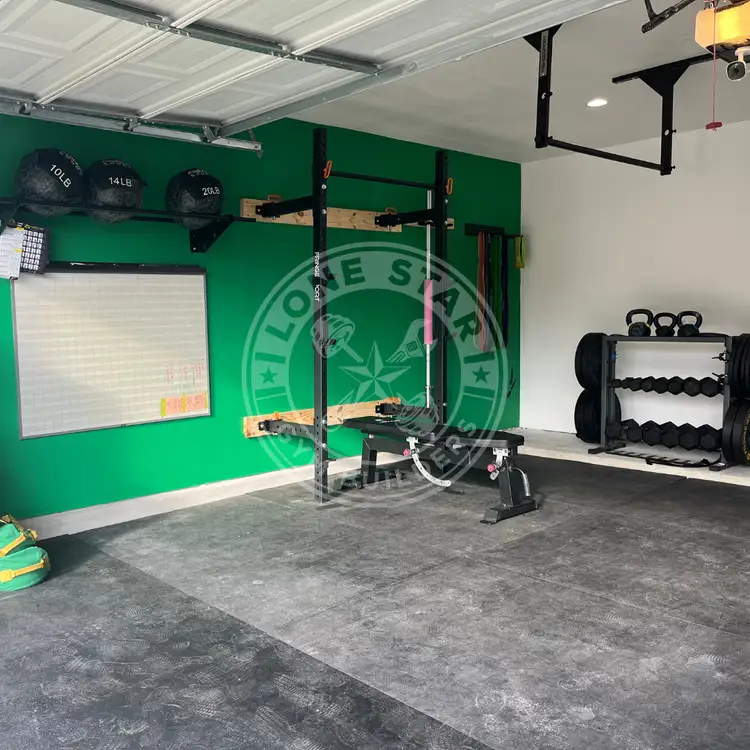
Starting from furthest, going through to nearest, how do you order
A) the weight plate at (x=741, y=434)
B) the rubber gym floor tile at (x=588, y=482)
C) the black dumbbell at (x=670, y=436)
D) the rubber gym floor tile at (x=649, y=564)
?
the black dumbbell at (x=670, y=436) → the weight plate at (x=741, y=434) → the rubber gym floor tile at (x=588, y=482) → the rubber gym floor tile at (x=649, y=564)

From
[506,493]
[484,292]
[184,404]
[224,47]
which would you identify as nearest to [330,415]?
[184,404]

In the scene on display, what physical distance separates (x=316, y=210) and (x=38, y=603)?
278 cm

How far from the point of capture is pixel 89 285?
4312 mm

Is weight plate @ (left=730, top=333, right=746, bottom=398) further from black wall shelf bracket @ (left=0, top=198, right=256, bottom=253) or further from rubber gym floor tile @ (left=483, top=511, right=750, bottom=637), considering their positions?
black wall shelf bracket @ (left=0, top=198, right=256, bottom=253)

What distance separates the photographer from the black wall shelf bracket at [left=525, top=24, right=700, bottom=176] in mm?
3765

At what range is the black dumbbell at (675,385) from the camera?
231 inches

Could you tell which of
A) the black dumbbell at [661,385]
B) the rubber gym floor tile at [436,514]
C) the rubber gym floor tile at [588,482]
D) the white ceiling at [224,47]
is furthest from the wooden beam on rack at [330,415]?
the white ceiling at [224,47]

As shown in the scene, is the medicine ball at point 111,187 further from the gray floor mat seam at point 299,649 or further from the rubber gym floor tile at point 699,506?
the rubber gym floor tile at point 699,506

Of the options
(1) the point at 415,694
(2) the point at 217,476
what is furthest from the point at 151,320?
(1) the point at 415,694

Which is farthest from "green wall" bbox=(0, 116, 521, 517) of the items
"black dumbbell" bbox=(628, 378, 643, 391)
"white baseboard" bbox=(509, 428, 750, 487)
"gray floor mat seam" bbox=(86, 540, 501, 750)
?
"black dumbbell" bbox=(628, 378, 643, 391)

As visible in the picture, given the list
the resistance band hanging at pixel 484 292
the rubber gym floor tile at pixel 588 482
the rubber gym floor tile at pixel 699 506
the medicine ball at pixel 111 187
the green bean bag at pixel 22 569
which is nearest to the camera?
the green bean bag at pixel 22 569

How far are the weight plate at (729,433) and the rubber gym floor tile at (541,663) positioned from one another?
8.97 feet

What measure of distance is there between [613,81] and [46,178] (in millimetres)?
3506

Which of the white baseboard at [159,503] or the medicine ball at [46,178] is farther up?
the medicine ball at [46,178]
